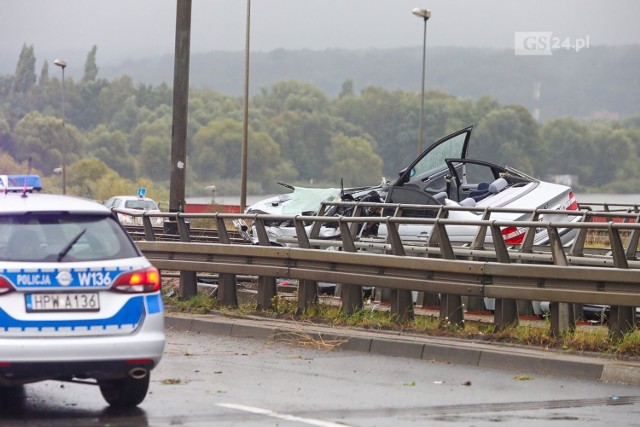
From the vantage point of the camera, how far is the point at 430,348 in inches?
461

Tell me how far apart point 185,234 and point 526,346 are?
19.1 feet

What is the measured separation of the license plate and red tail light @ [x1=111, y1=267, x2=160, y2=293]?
0.17 metres

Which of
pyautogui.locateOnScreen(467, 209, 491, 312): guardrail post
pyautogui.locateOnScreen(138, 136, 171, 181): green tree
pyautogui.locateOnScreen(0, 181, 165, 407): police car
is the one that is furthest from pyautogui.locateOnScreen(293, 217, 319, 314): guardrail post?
pyautogui.locateOnScreen(138, 136, 171, 181): green tree

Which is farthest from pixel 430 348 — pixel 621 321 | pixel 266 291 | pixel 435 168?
pixel 435 168

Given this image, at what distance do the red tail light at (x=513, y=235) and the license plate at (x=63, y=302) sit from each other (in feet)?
35.1

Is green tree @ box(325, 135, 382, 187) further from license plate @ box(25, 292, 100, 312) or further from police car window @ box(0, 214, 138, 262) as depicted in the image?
license plate @ box(25, 292, 100, 312)

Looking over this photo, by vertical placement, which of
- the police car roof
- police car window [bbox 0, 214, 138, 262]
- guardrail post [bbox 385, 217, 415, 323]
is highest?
the police car roof

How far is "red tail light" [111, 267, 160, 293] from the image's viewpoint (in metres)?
8.18

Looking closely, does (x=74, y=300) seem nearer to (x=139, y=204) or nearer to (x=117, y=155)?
(x=139, y=204)

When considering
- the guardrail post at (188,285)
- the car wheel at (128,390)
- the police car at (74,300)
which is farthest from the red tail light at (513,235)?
the police car at (74,300)

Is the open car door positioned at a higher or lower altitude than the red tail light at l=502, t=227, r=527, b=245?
higher

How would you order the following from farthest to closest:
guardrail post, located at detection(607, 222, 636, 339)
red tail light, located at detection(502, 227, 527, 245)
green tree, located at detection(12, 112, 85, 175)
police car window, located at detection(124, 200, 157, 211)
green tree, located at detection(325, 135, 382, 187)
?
1. green tree, located at detection(325, 135, 382, 187)
2. green tree, located at detection(12, 112, 85, 175)
3. police car window, located at detection(124, 200, 157, 211)
4. red tail light, located at detection(502, 227, 527, 245)
5. guardrail post, located at detection(607, 222, 636, 339)

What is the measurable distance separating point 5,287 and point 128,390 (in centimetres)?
123

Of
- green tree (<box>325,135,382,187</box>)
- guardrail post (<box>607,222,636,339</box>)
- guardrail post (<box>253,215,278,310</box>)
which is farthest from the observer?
green tree (<box>325,135,382,187</box>)
